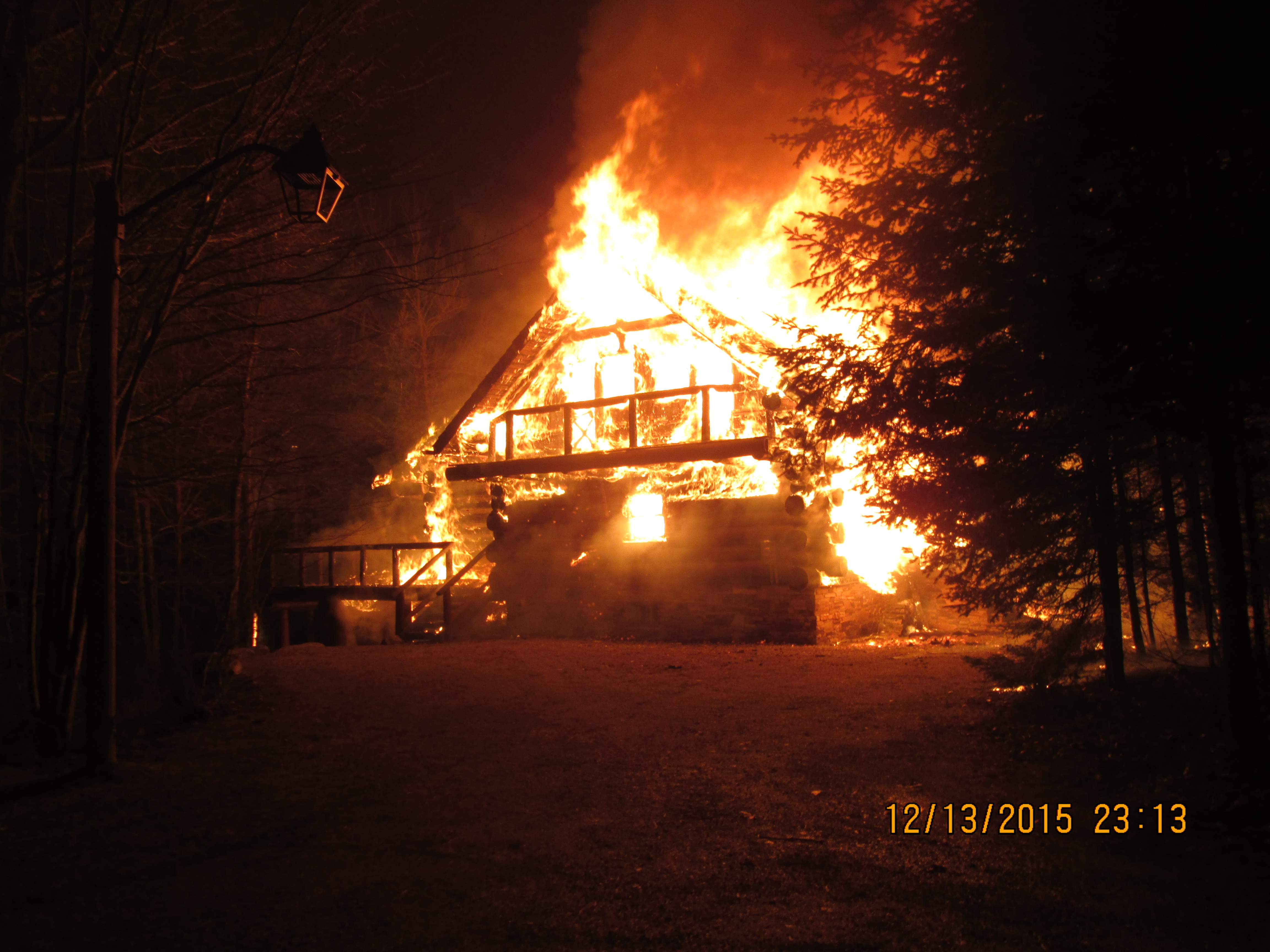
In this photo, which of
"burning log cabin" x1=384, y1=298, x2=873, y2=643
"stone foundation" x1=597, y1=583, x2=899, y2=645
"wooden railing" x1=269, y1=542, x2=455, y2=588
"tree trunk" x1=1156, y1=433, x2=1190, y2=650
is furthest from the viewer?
"wooden railing" x1=269, y1=542, x2=455, y2=588

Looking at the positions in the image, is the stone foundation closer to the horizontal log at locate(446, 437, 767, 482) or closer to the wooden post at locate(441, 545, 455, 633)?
the horizontal log at locate(446, 437, 767, 482)

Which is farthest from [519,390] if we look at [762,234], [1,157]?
[1,157]

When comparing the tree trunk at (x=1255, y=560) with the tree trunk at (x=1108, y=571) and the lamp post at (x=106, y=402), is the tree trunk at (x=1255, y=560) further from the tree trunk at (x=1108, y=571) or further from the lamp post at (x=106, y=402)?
the lamp post at (x=106, y=402)

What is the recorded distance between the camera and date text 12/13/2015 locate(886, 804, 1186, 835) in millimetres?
4520

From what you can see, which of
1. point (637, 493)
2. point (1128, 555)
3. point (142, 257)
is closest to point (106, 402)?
point (142, 257)

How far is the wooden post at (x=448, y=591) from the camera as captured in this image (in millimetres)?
16000

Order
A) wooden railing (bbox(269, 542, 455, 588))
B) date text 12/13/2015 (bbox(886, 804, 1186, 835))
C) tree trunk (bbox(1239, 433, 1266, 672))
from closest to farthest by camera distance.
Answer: date text 12/13/2015 (bbox(886, 804, 1186, 835)) < tree trunk (bbox(1239, 433, 1266, 672)) < wooden railing (bbox(269, 542, 455, 588))

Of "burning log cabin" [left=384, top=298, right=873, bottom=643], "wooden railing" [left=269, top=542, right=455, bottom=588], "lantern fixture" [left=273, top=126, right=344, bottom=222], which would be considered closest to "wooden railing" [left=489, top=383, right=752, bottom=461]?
"burning log cabin" [left=384, top=298, right=873, bottom=643]

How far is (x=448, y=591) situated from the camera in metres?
16.1

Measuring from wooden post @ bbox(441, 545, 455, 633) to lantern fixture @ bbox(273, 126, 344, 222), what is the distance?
1051cm

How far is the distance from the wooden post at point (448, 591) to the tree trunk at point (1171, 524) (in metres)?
12.3

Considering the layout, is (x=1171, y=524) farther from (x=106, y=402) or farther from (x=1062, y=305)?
(x=106, y=402)

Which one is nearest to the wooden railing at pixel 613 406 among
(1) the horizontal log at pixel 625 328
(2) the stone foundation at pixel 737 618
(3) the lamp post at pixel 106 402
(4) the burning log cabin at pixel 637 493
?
(4) the burning log cabin at pixel 637 493

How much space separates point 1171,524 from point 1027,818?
266 cm
